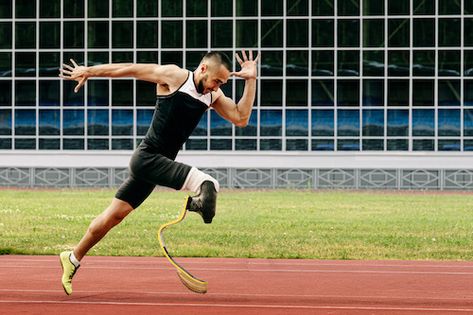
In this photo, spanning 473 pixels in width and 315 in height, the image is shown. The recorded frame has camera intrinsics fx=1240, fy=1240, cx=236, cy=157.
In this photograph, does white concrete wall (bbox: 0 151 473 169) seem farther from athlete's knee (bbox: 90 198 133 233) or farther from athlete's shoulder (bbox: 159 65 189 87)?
athlete's shoulder (bbox: 159 65 189 87)

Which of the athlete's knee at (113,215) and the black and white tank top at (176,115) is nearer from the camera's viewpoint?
the black and white tank top at (176,115)

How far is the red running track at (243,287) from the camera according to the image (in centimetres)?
1054

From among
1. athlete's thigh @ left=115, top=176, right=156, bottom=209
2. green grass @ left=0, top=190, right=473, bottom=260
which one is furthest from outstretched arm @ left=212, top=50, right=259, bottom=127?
green grass @ left=0, top=190, right=473, bottom=260

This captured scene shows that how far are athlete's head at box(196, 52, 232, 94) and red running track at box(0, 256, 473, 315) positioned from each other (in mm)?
1871

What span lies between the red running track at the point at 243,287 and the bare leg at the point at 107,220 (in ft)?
1.74

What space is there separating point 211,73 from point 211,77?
0.04m

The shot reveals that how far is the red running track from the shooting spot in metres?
10.5

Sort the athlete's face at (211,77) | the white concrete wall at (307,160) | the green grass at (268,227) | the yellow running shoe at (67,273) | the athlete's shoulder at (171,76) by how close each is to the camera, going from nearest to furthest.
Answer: the athlete's face at (211,77)
the athlete's shoulder at (171,76)
the yellow running shoe at (67,273)
the green grass at (268,227)
the white concrete wall at (307,160)

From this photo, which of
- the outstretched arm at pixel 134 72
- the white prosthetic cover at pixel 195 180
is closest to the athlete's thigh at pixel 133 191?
the white prosthetic cover at pixel 195 180

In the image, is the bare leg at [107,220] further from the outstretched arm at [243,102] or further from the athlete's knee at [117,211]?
the outstretched arm at [243,102]

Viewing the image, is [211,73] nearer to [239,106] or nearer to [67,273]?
[239,106]

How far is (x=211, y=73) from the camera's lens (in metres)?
10.3

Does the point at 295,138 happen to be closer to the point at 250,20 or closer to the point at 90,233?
the point at 250,20

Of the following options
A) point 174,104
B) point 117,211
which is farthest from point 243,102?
point 117,211
